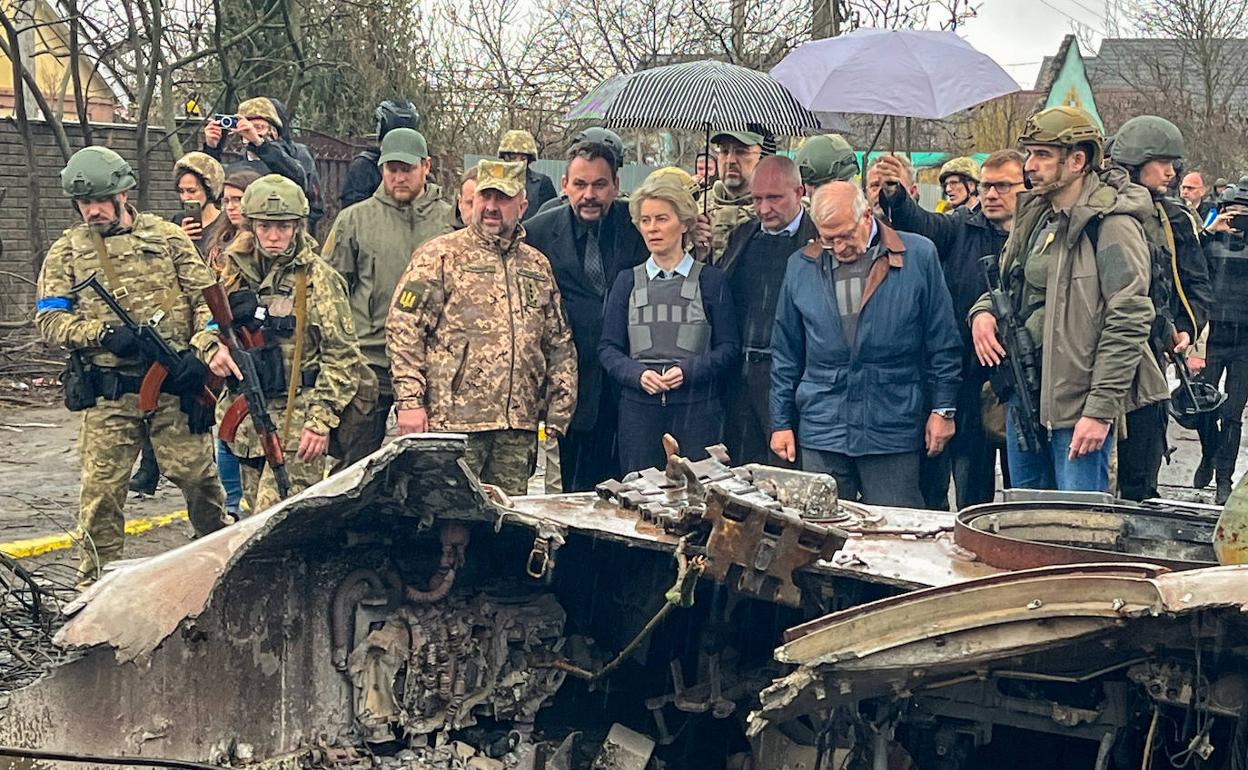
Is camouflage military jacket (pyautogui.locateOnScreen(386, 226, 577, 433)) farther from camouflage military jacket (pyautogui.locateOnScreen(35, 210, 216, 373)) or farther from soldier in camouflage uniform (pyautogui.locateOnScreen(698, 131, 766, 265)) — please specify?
soldier in camouflage uniform (pyautogui.locateOnScreen(698, 131, 766, 265))

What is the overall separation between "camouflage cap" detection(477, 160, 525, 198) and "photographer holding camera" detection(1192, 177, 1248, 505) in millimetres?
5211

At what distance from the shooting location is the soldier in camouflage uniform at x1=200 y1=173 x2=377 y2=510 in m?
6.68

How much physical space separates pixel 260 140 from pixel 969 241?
440 centimetres

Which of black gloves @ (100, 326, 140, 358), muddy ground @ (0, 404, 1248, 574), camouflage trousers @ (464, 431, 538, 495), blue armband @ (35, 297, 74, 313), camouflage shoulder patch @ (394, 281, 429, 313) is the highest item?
camouflage shoulder patch @ (394, 281, 429, 313)

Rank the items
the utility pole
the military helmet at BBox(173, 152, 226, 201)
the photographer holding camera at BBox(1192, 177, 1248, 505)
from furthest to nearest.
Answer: the utility pole → the photographer holding camera at BBox(1192, 177, 1248, 505) → the military helmet at BBox(173, 152, 226, 201)

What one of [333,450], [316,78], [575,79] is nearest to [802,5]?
[575,79]

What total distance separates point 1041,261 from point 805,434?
3.81 feet

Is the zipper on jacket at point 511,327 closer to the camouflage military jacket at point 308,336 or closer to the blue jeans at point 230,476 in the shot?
the camouflage military jacket at point 308,336

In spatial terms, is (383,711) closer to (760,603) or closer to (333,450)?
(760,603)

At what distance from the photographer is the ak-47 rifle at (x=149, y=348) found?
6754 millimetres

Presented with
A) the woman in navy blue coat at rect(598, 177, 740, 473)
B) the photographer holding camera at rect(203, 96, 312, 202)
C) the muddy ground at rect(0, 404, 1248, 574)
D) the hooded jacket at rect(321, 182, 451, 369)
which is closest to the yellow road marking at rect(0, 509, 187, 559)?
the muddy ground at rect(0, 404, 1248, 574)

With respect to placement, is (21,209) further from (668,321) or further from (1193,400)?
(1193,400)

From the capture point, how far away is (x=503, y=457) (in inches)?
256

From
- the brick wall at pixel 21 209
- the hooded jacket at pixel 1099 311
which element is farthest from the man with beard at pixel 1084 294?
the brick wall at pixel 21 209
